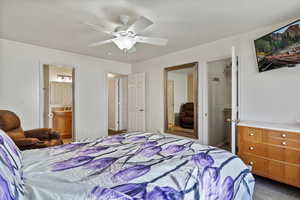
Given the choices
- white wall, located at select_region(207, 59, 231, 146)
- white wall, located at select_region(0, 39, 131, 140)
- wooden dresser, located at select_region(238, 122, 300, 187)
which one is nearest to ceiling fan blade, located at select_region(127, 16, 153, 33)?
wooden dresser, located at select_region(238, 122, 300, 187)

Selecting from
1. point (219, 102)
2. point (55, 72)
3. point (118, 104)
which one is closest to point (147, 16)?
point (219, 102)

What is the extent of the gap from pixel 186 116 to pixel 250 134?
1995mm

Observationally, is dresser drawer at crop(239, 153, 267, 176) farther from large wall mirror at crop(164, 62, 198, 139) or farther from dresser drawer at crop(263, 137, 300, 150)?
large wall mirror at crop(164, 62, 198, 139)

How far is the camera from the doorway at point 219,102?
4035 mm

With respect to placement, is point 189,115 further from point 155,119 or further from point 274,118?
point 274,118

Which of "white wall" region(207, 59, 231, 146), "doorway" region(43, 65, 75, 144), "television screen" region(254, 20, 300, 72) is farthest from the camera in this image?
"doorway" region(43, 65, 75, 144)

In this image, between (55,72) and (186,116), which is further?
(55,72)

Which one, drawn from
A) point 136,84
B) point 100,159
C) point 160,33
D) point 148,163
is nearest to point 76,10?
point 160,33

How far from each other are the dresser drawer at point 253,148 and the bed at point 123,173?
970mm

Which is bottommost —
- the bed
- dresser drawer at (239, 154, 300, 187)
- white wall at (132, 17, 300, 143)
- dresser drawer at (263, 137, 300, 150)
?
dresser drawer at (239, 154, 300, 187)

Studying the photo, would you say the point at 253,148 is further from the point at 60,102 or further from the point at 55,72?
the point at 55,72

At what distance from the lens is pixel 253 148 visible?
94.0 inches

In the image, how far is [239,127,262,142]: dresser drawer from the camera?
2335 mm

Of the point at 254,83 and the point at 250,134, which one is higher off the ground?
the point at 254,83
